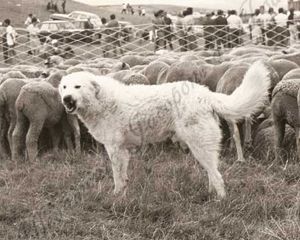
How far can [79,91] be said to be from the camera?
750cm

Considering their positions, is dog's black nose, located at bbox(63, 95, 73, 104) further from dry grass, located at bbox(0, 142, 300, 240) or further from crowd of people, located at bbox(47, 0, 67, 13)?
crowd of people, located at bbox(47, 0, 67, 13)

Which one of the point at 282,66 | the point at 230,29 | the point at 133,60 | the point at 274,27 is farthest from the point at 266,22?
the point at 282,66

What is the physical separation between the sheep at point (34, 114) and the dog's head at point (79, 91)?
8.53 feet

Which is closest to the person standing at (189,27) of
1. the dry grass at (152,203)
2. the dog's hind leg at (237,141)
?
the dog's hind leg at (237,141)

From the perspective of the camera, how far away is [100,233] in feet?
19.6

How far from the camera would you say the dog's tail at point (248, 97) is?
23.3 ft

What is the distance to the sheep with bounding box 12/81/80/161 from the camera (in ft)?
33.1

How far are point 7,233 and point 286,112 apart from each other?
4.40 metres

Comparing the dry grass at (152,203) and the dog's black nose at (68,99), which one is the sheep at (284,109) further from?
the dog's black nose at (68,99)

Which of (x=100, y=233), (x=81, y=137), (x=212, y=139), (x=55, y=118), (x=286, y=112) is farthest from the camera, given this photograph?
(x=81, y=137)

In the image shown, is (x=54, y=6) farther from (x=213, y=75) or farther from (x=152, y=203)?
(x=152, y=203)

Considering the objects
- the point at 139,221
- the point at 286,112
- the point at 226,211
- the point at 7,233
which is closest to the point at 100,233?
the point at 139,221

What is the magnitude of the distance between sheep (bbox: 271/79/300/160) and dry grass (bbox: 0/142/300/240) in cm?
55

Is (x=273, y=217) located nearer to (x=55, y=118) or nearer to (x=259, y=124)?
(x=259, y=124)
